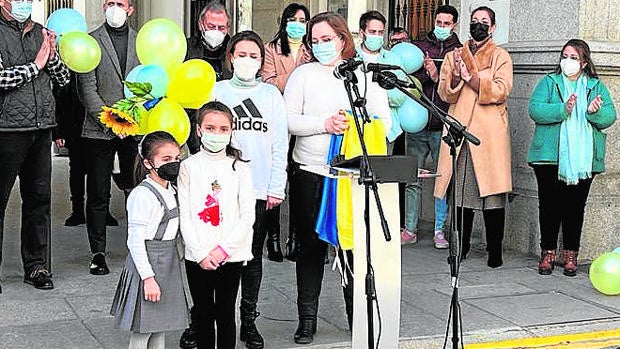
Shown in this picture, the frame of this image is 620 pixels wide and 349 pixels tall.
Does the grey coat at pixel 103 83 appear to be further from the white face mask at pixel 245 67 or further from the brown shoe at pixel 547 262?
the brown shoe at pixel 547 262

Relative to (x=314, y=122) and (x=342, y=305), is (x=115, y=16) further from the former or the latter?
(x=342, y=305)

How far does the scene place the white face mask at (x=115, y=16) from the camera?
7.16 meters

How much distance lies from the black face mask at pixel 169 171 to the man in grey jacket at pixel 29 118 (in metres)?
2.06

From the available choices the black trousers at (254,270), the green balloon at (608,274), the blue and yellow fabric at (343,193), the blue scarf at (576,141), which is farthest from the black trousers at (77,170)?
the green balloon at (608,274)

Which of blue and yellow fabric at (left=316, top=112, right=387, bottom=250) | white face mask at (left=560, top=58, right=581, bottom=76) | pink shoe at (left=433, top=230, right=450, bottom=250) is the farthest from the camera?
pink shoe at (left=433, top=230, right=450, bottom=250)

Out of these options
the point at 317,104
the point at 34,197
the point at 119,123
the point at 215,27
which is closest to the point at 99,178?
the point at 34,197

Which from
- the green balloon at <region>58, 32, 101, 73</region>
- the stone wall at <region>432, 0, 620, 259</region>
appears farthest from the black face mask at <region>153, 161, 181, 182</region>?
the stone wall at <region>432, 0, 620, 259</region>

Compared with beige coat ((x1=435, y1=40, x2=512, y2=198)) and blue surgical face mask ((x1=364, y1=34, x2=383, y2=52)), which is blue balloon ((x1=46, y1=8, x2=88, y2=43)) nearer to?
blue surgical face mask ((x1=364, y1=34, x2=383, y2=52))

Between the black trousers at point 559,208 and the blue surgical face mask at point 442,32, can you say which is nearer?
the black trousers at point 559,208

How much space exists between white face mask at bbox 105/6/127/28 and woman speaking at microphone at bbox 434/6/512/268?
2.96 meters

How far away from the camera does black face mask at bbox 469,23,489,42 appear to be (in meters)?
8.18

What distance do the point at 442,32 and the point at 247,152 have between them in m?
3.77

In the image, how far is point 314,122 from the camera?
5816 millimetres

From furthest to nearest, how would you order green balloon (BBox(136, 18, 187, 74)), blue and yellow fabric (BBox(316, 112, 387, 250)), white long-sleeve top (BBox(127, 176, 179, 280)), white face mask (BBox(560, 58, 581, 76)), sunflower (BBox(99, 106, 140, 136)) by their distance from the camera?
white face mask (BBox(560, 58, 581, 76)) < green balloon (BBox(136, 18, 187, 74)) < sunflower (BBox(99, 106, 140, 136)) < blue and yellow fabric (BBox(316, 112, 387, 250)) < white long-sleeve top (BBox(127, 176, 179, 280))
